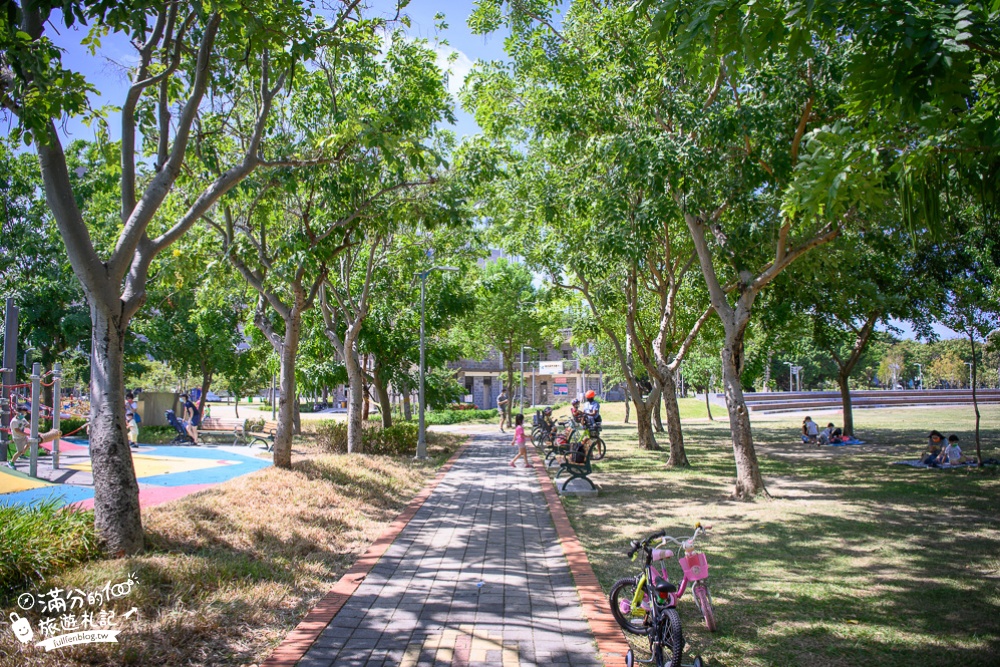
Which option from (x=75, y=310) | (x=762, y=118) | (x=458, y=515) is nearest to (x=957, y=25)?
(x=762, y=118)

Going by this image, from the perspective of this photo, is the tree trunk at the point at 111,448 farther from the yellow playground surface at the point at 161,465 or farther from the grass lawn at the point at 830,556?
the yellow playground surface at the point at 161,465

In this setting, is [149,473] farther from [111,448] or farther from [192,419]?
[111,448]

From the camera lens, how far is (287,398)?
12.2m

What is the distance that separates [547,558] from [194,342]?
74.9 ft

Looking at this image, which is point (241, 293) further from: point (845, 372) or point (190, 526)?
point (845, 372)

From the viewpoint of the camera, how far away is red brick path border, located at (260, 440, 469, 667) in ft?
15.7

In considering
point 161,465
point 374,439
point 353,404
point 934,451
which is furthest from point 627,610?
point 161,465

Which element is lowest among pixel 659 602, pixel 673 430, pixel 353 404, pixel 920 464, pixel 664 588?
pixel 920 464

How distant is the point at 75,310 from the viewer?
22.6 metres

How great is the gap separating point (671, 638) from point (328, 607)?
119 inches

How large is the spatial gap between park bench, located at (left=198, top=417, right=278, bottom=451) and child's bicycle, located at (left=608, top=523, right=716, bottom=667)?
1671cm

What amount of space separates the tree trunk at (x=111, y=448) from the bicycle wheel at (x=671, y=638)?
15.7 feet

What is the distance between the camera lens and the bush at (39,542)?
200 inches

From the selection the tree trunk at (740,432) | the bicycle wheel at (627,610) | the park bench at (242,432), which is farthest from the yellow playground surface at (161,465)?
the bicycle wheel at (627,610)
